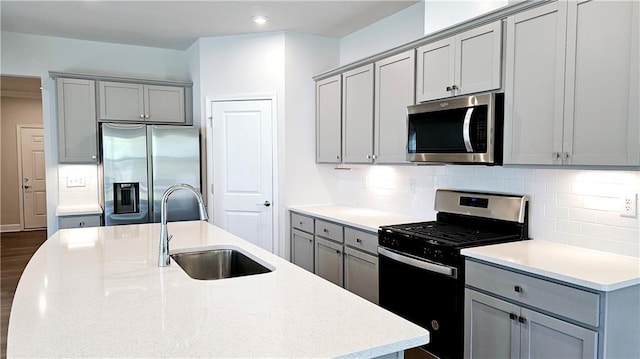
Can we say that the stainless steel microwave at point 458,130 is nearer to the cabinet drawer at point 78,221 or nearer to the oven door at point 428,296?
the oven door at point 428,296

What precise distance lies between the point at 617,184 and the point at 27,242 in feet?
26.5

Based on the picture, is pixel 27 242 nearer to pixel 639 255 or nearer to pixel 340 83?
pixel 340 83

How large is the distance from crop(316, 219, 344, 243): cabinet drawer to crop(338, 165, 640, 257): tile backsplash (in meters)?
0.66

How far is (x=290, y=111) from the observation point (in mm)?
4434

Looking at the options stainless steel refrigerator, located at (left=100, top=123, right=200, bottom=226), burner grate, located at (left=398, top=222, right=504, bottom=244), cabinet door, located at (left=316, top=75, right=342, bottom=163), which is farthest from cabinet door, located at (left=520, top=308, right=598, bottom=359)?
stainless steel refrigerator, located at (left=100, top=123, right=200, bottom=226)

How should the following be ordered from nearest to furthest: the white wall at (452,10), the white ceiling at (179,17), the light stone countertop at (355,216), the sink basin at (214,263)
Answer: the sink basin at (214,263) → the white wall at (452,10) → the light stone countertop at (355,216) → the white ceiling at (179,17)

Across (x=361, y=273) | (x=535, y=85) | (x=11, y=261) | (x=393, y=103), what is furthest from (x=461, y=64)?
(x=11, y=261)

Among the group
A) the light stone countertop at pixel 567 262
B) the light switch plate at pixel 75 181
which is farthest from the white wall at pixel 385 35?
the light switch plate at pixel 75 181

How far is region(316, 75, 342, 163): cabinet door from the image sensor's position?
4102 millimetres

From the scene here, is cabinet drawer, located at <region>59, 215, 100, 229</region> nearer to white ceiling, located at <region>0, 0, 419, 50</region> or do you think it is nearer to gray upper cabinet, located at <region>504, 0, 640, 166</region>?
white ceiling, located at <region>0, 0, 419, 50</region>

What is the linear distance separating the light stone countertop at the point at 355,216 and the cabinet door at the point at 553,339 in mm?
1282

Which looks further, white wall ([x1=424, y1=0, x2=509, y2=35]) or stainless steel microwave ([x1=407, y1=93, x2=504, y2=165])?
white wall ([x1=424, y1=0, x2=509, y2=35])

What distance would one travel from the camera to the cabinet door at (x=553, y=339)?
5.93 ft

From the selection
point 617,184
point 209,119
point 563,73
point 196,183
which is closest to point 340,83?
point 209,119
